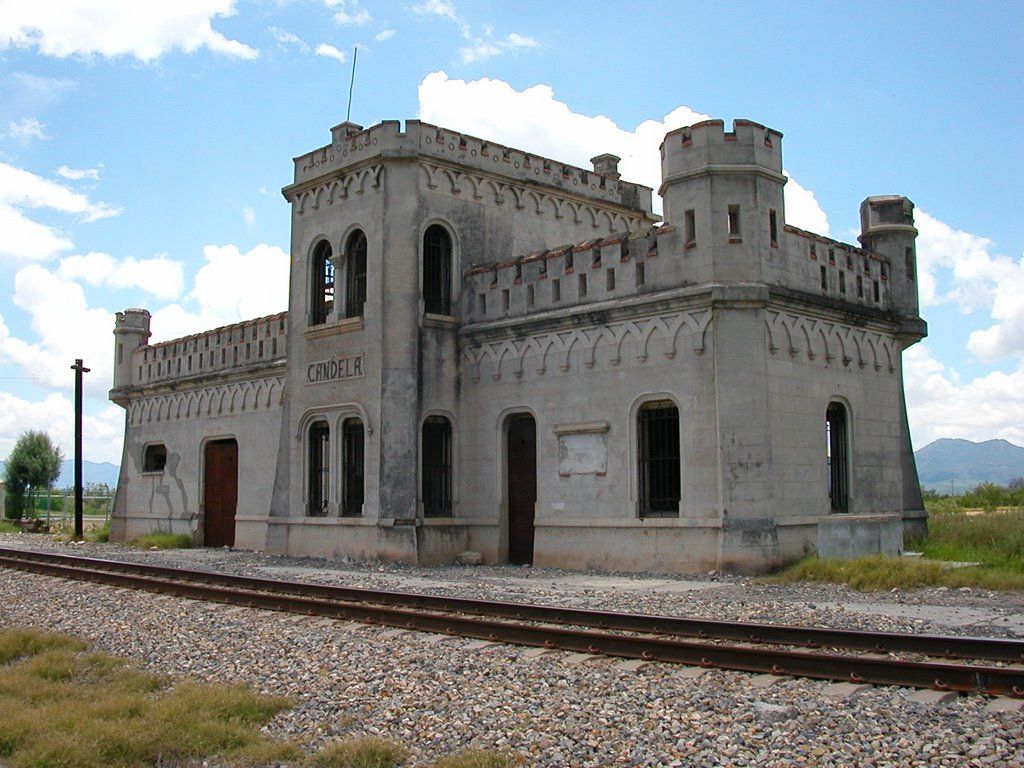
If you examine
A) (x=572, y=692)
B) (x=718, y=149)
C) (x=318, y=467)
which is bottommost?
(x=572, y=692)

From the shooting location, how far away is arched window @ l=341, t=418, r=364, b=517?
75.9 ft

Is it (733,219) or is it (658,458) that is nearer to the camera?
(733,219)

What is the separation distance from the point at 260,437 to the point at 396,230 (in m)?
8.28

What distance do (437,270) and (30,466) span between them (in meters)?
40.4

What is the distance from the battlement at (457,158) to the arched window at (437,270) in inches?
64.7

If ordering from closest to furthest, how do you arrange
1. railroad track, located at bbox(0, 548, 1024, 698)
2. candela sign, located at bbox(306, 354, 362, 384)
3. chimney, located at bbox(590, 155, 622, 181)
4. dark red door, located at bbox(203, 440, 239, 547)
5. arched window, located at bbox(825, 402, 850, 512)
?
railroad track, located at bbox(0, 548, 1024, 698), arched window, located at bbox(825, 402, 850, 512), candela sign, located at bbox(306, 354, 362, 384), chimney, located at bbox(590, 155, 622, 181), dark red door, located at bbox(203, 440, 239, 547)

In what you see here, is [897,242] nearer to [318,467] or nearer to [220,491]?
[318,467]

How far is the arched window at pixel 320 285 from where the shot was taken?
24500mm

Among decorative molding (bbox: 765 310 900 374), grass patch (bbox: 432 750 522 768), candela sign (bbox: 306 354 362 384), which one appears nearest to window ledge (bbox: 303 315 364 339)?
candela sign (bbox: 306 354 362 384)

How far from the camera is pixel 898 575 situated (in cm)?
1502

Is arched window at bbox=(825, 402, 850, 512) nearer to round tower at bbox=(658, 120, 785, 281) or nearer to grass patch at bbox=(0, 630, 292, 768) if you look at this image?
round tower at bbox=(658, 120, 785, 281)

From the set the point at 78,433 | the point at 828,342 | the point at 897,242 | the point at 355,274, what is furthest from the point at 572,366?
the point at 78,433

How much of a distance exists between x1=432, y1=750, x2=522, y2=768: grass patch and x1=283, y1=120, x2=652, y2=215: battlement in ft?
56.4

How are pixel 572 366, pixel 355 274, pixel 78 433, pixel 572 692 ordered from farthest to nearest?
pixel 78 433 → pixel 355 274 → pixel 572 366 → pixel 572 692
